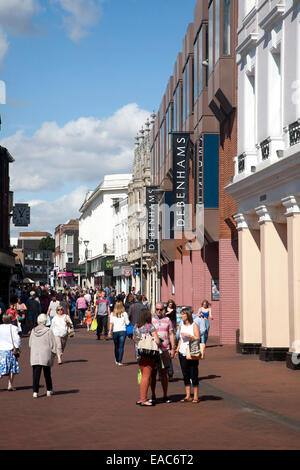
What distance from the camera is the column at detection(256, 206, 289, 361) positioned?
70.8 ft

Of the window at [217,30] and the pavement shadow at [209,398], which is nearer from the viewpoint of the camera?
the pavement shadow at [209,398]

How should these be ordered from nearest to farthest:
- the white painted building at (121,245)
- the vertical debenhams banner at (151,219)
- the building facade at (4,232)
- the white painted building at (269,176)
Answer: the white painted building at (269,176) → the vertical debenhams banner at (151,219) → the building facade at (4,232) → the white painted building at (121,245)

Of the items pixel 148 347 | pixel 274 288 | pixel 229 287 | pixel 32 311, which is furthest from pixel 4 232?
pixel 148 347

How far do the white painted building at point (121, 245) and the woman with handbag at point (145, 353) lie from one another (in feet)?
223

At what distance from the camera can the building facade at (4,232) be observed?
2256 inches

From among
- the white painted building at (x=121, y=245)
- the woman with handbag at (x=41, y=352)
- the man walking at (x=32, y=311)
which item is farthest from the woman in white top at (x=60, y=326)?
the white painted building at (x=121, y=245)

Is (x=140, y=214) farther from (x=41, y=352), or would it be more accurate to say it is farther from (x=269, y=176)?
(x=41, y=352)

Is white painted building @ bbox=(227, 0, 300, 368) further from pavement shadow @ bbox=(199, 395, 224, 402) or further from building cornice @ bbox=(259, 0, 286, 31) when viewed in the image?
pavement shadow @ bbox=(199, 395, 224, 402)

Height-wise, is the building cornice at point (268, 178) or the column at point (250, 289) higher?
the building cornice at point (268, 178)

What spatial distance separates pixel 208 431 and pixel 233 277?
18051 mm

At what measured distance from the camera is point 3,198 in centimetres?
6594

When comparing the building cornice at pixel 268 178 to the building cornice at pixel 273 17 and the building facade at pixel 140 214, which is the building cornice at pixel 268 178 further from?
the building facade at pixel 140 214

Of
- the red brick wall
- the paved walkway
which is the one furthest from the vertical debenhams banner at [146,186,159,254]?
the paved walkway

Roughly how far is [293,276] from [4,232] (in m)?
49.6
